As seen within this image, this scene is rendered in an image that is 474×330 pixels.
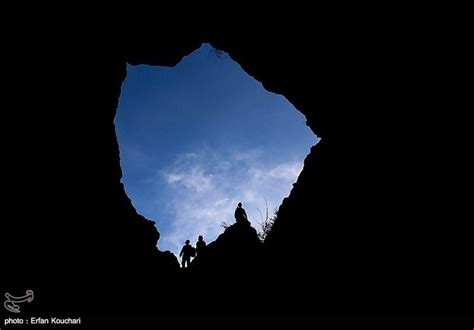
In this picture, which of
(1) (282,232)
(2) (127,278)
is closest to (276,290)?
(1) (282,232)

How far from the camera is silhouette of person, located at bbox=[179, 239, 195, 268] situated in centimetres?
1880

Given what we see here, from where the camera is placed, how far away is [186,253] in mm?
18859

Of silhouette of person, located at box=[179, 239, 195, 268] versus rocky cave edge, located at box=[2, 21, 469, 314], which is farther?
silhouette of person, located at box=[179, 239, 195, 268]

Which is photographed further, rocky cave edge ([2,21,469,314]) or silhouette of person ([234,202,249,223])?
silhouette of person ([234,202,249,223])

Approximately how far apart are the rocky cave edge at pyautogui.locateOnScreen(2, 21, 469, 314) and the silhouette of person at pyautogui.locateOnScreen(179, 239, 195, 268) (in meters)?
6.35

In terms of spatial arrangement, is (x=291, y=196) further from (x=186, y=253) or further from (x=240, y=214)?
(x=186, y=253)

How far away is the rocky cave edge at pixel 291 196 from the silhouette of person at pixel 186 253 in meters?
6.35

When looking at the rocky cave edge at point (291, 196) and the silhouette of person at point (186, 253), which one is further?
the silhouette of person at point (186, 253)

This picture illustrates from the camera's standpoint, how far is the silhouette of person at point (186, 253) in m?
18.8

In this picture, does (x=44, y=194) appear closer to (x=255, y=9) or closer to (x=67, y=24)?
(x=67, y=24)

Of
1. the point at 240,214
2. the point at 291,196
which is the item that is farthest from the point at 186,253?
the point at 291,196

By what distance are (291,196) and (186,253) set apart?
32.6ft

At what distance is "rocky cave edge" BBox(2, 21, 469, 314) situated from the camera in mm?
5812

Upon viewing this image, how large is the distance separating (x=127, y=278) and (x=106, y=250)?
146 centimetres
